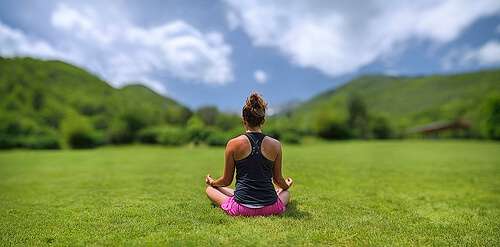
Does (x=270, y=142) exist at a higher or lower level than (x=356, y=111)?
lower

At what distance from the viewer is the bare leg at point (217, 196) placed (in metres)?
9.01

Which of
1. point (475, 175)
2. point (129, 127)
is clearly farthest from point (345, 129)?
point (475, 175)

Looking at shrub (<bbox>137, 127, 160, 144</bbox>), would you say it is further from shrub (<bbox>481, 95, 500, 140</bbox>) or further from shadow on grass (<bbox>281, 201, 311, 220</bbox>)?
shrub (<bbox>481, 95, 500, 140</bbox>)

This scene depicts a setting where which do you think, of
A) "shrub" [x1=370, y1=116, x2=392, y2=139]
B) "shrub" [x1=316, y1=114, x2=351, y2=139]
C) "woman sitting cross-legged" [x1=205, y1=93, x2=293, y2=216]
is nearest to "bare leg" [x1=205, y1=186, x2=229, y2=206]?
"woman sitting cross-legged" [x1=205, y1=93, x2=293, y2=216]

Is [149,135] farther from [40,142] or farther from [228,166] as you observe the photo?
[228,166]

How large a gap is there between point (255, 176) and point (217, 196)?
147 centimetres

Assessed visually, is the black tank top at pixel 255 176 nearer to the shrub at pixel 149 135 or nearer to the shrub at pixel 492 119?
the shrub at pixel 149 135

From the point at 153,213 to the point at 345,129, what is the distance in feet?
337

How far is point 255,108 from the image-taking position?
8.05 meters

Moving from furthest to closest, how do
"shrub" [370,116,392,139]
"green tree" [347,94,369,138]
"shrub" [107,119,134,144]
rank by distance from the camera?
A: "green tree" [347,94,369,138] → "shrub" [370,116,392,139] → "shrub" [107,119,134,144]

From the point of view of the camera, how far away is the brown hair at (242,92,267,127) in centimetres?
804

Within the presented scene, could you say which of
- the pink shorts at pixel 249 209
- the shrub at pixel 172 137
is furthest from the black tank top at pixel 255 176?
the shrub at pixel 172 137

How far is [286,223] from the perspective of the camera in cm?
767

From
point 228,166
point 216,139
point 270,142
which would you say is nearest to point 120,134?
point 216,139
